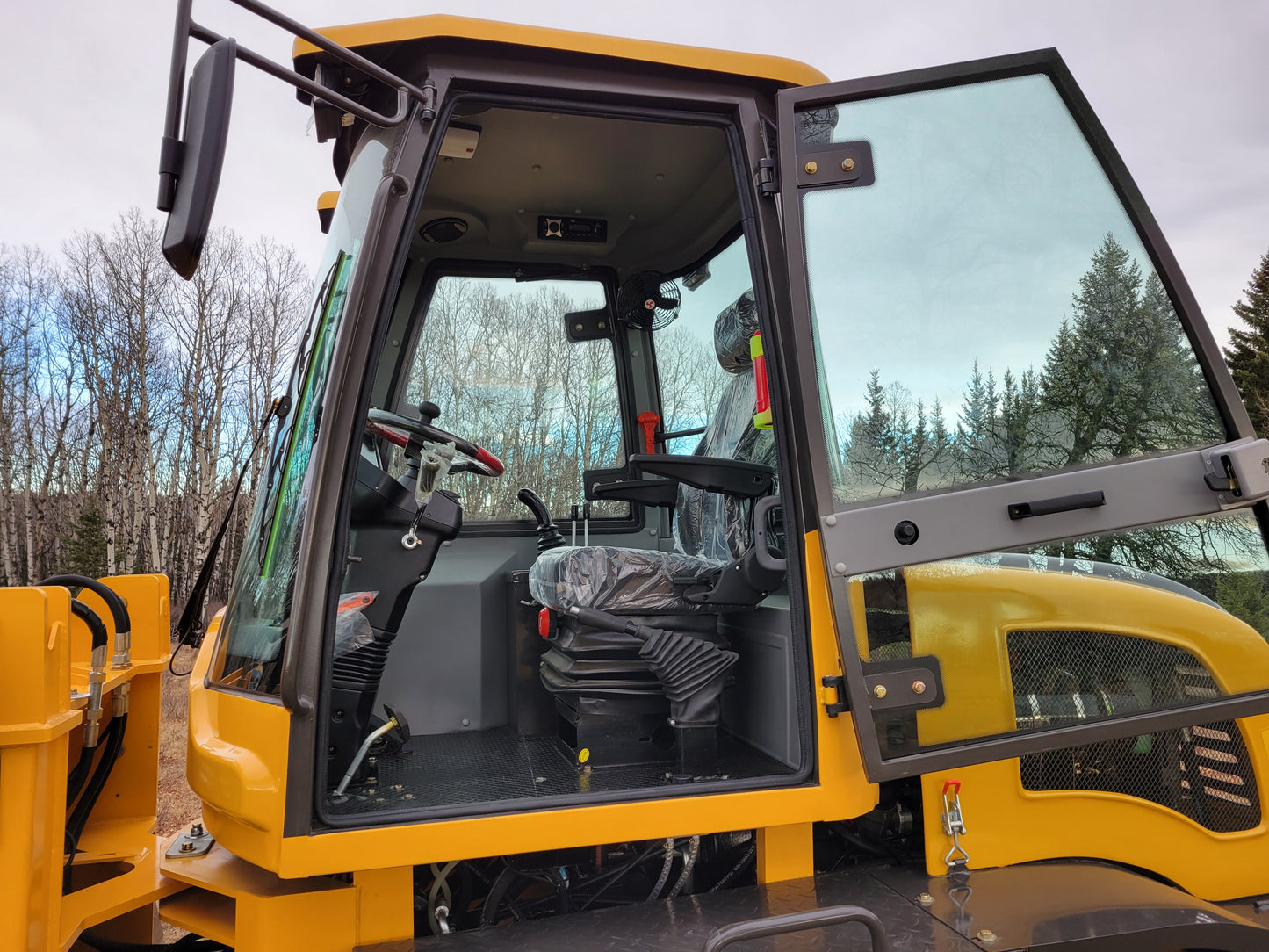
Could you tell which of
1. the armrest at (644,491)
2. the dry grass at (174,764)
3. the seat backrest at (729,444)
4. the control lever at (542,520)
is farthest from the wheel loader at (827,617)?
the dry grass at (174,764)

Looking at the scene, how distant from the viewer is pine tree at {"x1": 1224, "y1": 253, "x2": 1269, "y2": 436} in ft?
66.5

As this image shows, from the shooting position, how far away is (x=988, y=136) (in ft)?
6.27

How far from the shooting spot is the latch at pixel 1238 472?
5.97 feet

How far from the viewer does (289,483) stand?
1926 mm

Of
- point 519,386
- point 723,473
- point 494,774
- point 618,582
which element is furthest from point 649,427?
point 494,774

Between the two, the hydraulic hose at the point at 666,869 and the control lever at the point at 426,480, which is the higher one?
the control lever at the point at 426,480

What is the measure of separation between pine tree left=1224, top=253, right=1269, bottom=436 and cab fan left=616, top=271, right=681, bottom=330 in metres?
18.4

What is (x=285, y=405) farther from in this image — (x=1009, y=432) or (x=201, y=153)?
(x=1009, y=432)

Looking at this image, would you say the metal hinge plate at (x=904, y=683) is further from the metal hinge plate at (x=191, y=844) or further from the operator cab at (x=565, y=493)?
the metal hinge plate at (x=191, y=844)

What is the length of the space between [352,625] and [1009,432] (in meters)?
1.60

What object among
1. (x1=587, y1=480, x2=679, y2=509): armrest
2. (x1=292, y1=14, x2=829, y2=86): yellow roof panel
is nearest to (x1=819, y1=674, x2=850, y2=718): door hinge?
(x1=292, y1=14, x2=829, y2=86): yellow roof panel

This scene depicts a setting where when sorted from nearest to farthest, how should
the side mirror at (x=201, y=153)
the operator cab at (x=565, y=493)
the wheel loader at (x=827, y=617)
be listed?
the side mirror at (x=201, y=153) → the wheel loader at (x=827, y=617) → the operator cab at (x=565, y=493)

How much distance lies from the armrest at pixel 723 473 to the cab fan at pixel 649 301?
1149mm

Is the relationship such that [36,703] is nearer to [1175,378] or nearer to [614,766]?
[614,766]
